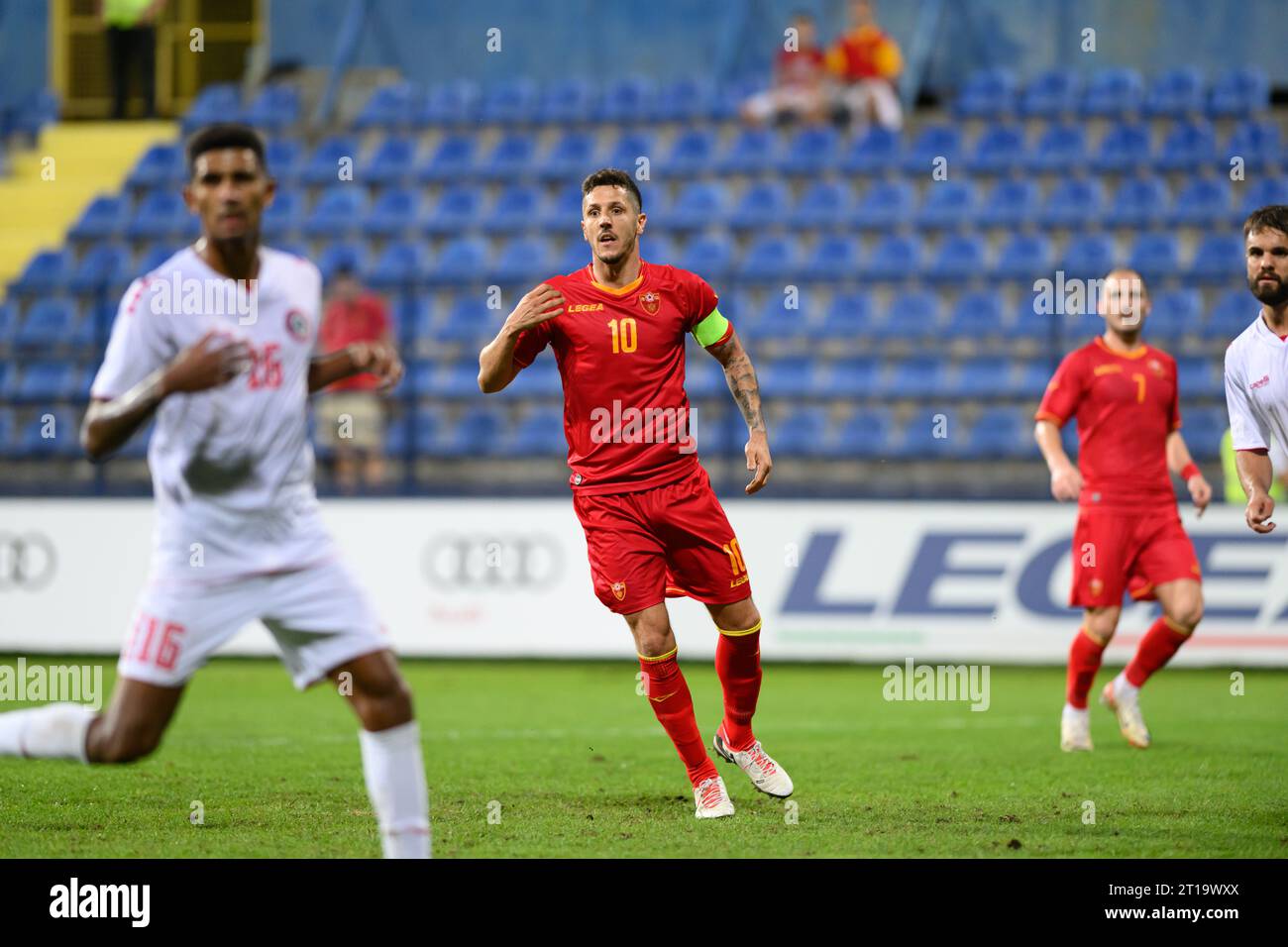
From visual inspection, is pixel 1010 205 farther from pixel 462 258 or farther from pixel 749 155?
pixel 462 258

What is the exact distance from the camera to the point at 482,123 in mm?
20328

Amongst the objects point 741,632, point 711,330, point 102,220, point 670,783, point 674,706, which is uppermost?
point 102,220

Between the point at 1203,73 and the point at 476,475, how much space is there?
33.3 feet

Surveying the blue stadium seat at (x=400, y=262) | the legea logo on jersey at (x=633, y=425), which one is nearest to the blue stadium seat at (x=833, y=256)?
the blue stadium seat at (x=400, y=262)

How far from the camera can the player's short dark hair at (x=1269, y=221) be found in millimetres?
7004

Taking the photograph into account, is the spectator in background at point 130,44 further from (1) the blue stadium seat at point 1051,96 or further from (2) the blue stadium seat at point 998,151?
(1) the blue stadium seat at point 1051,96

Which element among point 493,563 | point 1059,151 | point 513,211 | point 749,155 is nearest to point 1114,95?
point 1059,151

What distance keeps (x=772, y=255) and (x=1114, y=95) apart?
4.35 meters

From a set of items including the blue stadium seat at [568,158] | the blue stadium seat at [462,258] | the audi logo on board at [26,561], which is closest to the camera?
the audi logo on board at [26,561]

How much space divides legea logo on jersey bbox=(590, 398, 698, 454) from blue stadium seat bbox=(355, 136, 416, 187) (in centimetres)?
1296

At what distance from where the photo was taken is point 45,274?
1903cm

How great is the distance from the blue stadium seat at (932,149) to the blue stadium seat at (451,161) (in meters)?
4.87
